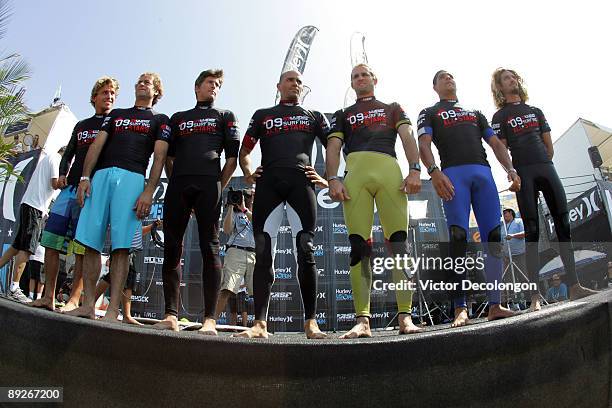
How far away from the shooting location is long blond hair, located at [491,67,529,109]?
4.59 m

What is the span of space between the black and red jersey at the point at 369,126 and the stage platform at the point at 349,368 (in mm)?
1972

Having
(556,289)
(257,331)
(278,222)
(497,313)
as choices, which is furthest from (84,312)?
(556,289)

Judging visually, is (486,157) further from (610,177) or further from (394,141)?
(610,177)

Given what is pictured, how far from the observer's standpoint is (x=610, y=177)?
1246cm

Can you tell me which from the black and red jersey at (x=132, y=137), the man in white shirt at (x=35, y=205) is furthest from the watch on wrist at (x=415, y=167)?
the man in white shirt at (x=35, y=205)

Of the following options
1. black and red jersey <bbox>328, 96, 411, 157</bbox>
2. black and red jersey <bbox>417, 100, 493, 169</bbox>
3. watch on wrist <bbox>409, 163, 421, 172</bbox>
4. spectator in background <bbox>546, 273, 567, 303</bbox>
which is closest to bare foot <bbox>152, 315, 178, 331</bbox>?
black and red jersey <bbox>328, 96, 411, 157</bbox>

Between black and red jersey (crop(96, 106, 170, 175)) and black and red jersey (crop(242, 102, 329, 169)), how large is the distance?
84 cm

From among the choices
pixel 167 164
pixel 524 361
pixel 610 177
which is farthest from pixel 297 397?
pixel 610 177

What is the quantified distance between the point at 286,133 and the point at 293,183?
1.62 ft

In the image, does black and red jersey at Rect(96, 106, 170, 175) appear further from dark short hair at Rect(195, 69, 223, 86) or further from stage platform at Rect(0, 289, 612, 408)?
stage platform at Rect(0, 289, 612, 408)

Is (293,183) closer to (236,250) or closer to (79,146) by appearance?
(79,146)

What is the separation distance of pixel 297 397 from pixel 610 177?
46.0 feet

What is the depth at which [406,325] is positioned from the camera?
2.95 m

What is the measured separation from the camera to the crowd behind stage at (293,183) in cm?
340
